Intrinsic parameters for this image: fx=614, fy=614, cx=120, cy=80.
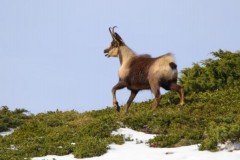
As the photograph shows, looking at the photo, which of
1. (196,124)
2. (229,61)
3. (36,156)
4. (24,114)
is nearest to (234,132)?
(196,124)

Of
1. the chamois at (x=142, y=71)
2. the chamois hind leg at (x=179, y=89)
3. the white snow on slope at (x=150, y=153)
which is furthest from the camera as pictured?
the chamois hind leg at (x=179, y=89)

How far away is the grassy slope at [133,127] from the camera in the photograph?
621 inches

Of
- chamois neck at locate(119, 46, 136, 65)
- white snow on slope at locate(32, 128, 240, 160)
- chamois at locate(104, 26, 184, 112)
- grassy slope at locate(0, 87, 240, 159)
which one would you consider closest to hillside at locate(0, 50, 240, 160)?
grassy slope at locate(0, 87, 240, 159)

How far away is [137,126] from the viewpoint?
1830 cm

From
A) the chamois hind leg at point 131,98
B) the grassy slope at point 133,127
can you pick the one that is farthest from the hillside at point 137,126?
the chamois hind leg at point 131,98

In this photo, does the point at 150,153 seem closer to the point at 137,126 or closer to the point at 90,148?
the point at 90,148

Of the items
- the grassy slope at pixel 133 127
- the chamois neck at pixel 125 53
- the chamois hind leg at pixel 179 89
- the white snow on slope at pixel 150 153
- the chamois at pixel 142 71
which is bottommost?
the white snow on slope at pixel 150 153

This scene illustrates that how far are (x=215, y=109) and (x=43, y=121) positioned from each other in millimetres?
5740

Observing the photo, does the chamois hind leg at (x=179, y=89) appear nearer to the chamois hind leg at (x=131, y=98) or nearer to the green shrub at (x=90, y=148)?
the chamois hind leg at (x=131, y=98)

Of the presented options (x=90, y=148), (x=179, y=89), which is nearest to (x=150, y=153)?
(x=90, y=148)

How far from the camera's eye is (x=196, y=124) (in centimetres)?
1797

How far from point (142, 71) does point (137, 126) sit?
3.19 metres

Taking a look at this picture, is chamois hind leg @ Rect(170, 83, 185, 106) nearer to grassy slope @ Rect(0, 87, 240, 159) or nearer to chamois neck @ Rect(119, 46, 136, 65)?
grassy slope @ Rect(0, 87, 240, 159)

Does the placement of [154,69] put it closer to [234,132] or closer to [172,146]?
[172,146]
